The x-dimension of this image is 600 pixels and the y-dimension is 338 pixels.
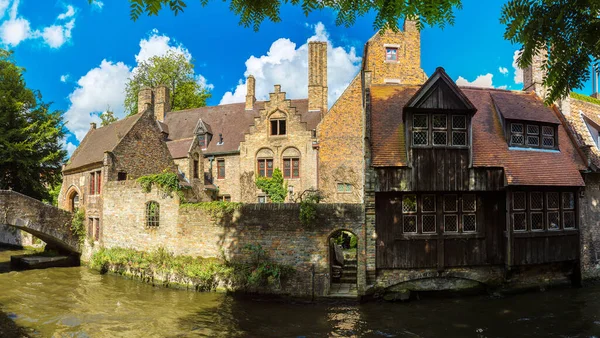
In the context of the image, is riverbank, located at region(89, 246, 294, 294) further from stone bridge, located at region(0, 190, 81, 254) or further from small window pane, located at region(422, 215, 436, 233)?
stone bridge, located at region(0, 190, 81, 254)

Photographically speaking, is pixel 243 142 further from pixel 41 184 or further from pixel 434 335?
pixel 434 335

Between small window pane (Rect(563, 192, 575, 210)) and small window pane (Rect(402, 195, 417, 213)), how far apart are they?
20.6 feet

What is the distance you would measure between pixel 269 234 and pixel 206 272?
2916 millimetres

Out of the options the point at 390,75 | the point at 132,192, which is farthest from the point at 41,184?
the point at 390,75

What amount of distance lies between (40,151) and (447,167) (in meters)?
26.3

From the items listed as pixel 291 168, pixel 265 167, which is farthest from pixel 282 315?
pixel 265 167

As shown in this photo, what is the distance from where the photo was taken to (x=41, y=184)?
27.9 m

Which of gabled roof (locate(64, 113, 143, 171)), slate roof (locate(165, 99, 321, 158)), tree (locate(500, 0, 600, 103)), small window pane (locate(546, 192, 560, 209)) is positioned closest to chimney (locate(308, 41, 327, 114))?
slate roof (locate(165, 99, 321, 158))

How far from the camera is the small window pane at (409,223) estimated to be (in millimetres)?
14570

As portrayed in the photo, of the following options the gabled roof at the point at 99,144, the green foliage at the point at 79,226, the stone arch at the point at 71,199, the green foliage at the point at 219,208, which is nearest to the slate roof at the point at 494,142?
the green foliage at the point at 219,208

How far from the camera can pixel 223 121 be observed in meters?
31.5

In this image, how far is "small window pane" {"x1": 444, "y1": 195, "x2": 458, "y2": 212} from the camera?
577 inches

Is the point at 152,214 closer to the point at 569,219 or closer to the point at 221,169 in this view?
the point at 221,169

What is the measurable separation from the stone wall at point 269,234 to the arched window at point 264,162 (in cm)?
984
